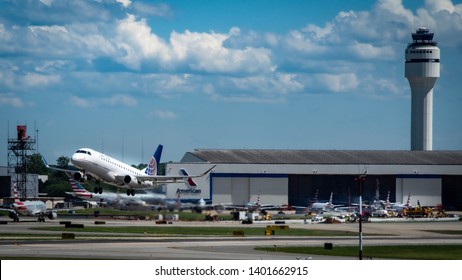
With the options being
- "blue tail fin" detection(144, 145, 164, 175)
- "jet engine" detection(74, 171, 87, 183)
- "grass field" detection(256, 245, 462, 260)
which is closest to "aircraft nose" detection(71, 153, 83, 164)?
"jet engine" detection(74, 171, 87, 183)

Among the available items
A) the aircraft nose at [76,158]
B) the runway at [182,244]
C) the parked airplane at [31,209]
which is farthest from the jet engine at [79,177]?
the parked airplane at [31,209]

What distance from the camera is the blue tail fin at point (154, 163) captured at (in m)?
165

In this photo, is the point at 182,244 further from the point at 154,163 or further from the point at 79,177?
the point at 154,163

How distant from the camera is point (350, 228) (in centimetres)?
15050

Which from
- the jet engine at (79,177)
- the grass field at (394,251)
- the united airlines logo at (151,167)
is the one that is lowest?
the grass field at (394,251)

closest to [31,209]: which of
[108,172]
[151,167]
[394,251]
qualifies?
[151,167]

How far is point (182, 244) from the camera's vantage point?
10781 cm

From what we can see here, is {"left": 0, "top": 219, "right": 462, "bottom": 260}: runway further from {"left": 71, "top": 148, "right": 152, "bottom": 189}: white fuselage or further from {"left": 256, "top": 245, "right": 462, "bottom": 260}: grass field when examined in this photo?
{"left": 71, "top": 148, "right": 152, "bottom": 189}: white fuselage

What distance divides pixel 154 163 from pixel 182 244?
61.3 m

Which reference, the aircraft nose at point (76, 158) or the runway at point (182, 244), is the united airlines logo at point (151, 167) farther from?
the aircraft nose at point (76, 158)

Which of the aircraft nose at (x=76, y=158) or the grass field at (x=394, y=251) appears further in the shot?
the aircraft nose at (x=76, y=158)

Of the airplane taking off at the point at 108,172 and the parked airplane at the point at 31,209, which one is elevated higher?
the airplane taking off at the point at 108,172

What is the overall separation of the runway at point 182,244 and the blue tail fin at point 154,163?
673 inches
